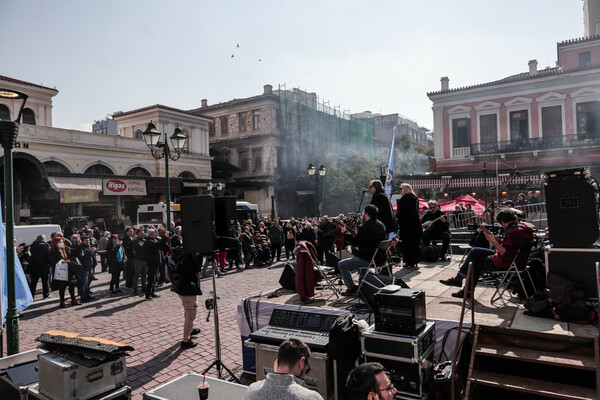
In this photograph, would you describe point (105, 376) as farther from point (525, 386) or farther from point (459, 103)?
point (459, 103)

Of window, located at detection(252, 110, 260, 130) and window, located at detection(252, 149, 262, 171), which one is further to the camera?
window, located at detection(252, 110, 260, 130)

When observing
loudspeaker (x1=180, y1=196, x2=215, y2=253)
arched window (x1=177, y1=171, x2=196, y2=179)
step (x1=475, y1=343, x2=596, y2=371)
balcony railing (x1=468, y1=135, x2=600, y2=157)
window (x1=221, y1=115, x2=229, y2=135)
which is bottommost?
step (x1=475, y1=343, x2=596, y2=371)

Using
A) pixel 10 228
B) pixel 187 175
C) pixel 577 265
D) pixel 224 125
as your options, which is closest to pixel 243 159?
pixel 224 125

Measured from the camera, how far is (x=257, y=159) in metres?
45.2

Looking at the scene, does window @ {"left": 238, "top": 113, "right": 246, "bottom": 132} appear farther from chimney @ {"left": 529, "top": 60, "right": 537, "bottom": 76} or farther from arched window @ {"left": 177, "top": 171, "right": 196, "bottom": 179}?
chimney @ {"left": 529, "top": 60, "right": 537, "bottom": 76}

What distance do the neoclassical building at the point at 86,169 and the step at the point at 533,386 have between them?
71.2ft

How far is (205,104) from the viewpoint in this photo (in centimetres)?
5050

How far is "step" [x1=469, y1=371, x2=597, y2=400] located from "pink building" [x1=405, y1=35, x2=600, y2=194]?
74.7 ft

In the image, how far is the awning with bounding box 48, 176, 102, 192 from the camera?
23422 millimetres

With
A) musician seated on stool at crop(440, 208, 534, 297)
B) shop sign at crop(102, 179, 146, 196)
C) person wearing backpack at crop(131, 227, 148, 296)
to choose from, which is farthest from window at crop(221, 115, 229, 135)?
musician seated on stool at crop(440, 208, 534, 297)

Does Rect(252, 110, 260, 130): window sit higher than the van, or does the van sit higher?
Rect(252, 110, 260, 130): window

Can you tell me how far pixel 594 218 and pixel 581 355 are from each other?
187 centimetres

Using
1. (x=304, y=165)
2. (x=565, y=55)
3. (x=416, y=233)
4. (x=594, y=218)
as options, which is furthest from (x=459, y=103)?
A: (x=594, y=218)

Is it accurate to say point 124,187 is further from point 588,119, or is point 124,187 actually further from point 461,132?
point 588,119
